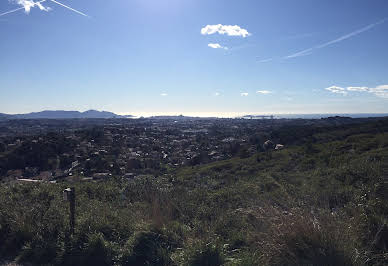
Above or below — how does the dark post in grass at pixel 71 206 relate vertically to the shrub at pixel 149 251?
above

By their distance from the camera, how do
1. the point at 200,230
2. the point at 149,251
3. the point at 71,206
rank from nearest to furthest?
1. the point at 149,251
2. the point at 200,230
3. the point at 71,206

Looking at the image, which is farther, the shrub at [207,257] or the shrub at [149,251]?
the shrub at [149,251]

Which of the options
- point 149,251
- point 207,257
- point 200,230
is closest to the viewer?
point 207,257

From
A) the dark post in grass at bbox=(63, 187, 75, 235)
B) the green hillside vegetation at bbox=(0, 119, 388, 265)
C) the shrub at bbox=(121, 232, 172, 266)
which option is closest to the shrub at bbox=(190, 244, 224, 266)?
the green hillside vegetation at bbox=(0, 119, 388, 265)

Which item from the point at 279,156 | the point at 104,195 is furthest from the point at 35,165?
the point at 104,195

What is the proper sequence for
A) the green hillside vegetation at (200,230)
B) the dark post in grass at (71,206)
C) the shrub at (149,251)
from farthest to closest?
the dark post in grass at (71,206) → the shrub at (149,251) → the green hillside vegetation at (200,230)

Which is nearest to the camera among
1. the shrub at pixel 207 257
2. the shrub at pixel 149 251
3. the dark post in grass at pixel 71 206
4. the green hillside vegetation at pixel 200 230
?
the green hillside vegetation at pixel 200 230

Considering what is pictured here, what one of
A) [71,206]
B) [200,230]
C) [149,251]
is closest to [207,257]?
Answer: [200,230]

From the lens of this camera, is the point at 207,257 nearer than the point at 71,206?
Yes

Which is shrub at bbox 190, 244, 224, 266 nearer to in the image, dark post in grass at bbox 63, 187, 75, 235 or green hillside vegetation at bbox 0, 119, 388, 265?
green hillside vegetation at bbox 0, 119, 388, 265

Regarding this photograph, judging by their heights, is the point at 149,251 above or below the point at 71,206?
below

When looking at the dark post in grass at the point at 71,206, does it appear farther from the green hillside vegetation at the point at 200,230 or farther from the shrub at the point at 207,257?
the shrub at the point at 207,257

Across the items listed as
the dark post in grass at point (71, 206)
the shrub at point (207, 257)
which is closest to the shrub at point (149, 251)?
the shrub at point (207, 257)

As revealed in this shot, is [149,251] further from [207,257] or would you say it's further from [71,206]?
[71,206]
